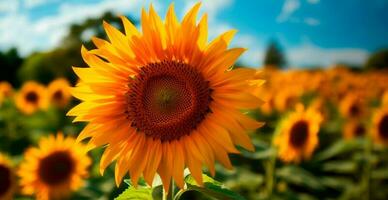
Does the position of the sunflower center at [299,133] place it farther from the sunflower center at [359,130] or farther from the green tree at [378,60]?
the green tree at [378,60]

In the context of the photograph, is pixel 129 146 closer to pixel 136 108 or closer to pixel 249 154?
pixel 136 108

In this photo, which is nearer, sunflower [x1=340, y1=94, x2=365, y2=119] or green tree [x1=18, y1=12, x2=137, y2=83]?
sunflower [x1=340, y1=94, x2=365, y2=119]

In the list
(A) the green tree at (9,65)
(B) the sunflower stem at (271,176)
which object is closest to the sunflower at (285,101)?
(B) the sunflower stem at (271,176)

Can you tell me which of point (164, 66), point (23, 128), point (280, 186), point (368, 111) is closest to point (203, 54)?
point (164, 66)

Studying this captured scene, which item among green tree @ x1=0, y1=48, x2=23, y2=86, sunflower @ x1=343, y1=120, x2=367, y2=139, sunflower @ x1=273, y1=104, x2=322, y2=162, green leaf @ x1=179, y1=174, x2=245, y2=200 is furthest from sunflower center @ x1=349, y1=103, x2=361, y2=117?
green tree @ x1=0, y1=48, x2=23, y2=86

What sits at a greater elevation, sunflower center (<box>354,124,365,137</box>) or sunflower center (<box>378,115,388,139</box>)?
sunflower center (<box>378,115,388,139</box>)

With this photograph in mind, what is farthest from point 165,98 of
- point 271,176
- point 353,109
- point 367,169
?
point 353,109

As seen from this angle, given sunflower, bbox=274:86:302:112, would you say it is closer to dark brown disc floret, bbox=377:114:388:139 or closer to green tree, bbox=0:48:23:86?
dark brown disc floret, bbox=377:114:388:139
